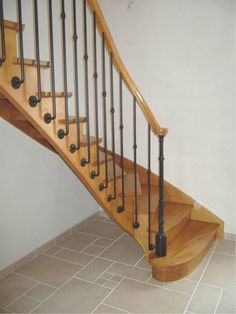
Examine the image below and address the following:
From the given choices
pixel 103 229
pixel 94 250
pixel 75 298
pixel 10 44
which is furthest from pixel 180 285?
pixel 10 44

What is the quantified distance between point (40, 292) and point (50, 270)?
0.33 m

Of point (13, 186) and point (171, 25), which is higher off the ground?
point (171, 25)

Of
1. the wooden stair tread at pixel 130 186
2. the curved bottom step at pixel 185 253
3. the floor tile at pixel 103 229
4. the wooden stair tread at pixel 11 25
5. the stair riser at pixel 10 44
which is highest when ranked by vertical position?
the wooden stair tread at pixel 11 25

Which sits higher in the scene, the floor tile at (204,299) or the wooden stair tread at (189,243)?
the wooden stair tread at (189,243)

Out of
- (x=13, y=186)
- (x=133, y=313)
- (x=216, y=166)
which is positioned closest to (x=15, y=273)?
(x=13, y=186)

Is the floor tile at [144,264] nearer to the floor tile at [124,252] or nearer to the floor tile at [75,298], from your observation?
the floor tile at [124,252]

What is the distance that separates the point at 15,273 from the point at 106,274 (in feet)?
2.53

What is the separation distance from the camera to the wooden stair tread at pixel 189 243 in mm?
2654

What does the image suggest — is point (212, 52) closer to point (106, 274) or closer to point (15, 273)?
point (106, 274)

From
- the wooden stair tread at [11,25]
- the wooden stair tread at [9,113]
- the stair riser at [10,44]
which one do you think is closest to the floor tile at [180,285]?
the wooden stair tread at [9,113]

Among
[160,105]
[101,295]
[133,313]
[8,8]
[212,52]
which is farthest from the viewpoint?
[160,105]

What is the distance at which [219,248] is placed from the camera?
10.4 feet

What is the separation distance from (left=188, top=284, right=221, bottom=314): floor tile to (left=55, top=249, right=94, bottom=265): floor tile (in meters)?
1.01

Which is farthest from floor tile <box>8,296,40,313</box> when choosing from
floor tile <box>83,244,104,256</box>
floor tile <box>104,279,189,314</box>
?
floor tile <box>83,244,104,256</box>
